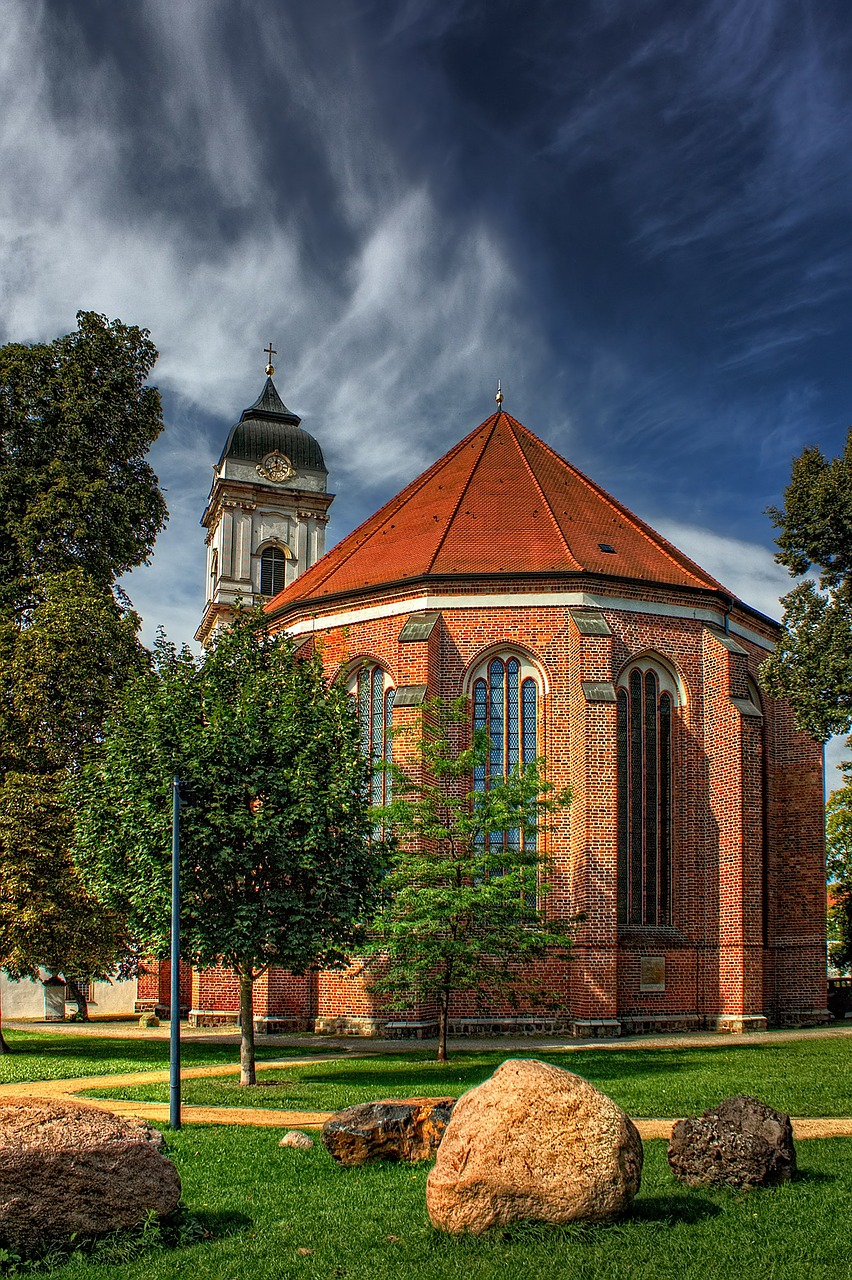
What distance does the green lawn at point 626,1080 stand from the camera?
14461 mm

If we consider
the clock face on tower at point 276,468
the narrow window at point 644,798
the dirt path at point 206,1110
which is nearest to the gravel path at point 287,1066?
the dirt path at point 206,1110

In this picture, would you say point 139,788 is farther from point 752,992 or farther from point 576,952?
point 752,992

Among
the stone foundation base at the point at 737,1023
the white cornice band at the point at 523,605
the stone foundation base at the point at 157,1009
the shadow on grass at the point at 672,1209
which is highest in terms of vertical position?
the white cornice band at the point at 523,605

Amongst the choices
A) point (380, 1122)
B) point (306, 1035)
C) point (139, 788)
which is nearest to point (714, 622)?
point (306, 1035)

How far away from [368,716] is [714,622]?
825 cm

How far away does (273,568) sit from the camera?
45.9 meters

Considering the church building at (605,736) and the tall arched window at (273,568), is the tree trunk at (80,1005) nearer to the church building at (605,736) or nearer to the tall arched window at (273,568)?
the church building at (605,736)

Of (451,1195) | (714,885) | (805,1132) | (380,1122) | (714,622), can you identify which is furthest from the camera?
(714,622)

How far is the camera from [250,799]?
18.1 meters

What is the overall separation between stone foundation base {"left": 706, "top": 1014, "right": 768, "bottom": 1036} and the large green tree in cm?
1230

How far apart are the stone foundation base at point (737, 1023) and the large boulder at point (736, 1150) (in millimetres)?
16145

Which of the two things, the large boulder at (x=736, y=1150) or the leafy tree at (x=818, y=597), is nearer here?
the large boulder at (x=736, y=1150)

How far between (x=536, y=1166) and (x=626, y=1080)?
8699 millimetres

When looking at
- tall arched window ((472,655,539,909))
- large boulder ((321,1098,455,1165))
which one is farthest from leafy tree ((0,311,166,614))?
large boulder ((321,1098,455,1165))
